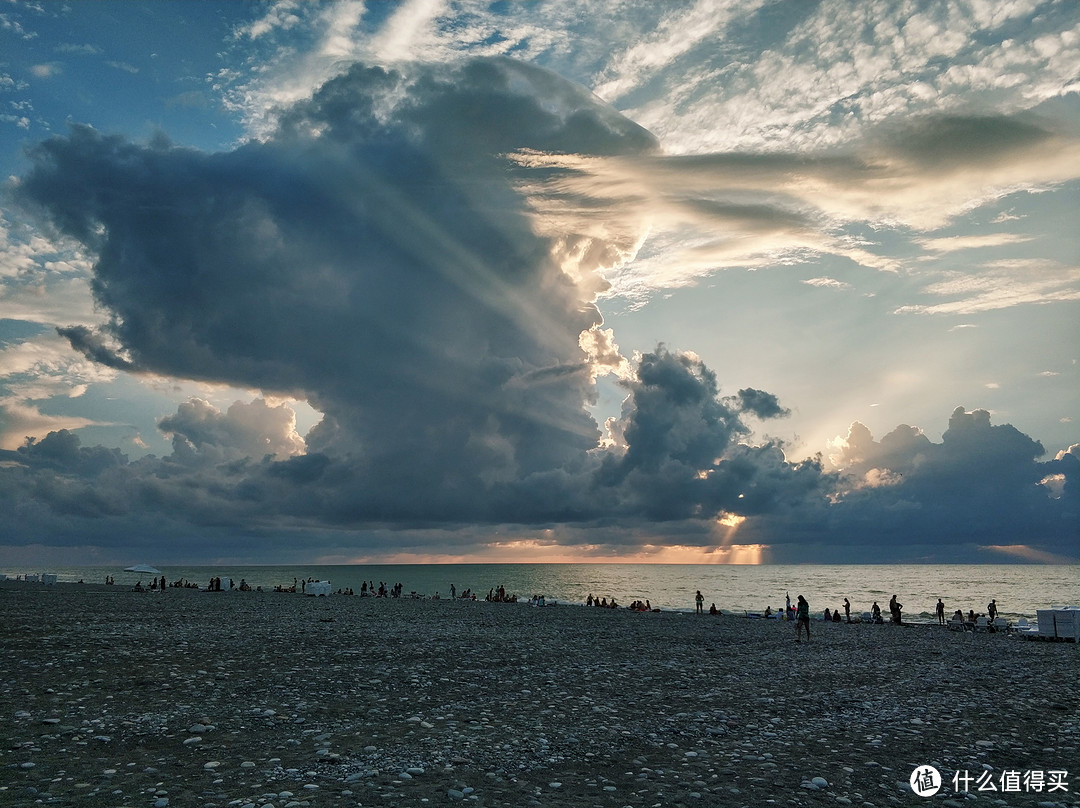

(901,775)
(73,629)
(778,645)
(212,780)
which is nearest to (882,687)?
(901,775)

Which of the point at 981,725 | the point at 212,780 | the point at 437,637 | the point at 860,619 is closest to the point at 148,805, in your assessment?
the point at 212,780

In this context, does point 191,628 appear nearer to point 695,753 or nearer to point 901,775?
point 695,753

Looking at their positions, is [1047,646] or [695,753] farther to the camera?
[1047,646]

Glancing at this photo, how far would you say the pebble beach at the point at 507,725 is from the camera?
435 inches

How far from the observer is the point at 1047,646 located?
127 feet

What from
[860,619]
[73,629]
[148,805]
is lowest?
[860,619]

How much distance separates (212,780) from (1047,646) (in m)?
46.4

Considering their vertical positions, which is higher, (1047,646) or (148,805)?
(148,805)

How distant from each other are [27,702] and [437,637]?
69.2ft

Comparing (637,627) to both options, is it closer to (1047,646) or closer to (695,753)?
(1047,646)

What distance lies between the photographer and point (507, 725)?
50.5ft

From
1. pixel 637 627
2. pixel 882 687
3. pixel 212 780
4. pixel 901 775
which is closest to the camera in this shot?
pixel 212 780

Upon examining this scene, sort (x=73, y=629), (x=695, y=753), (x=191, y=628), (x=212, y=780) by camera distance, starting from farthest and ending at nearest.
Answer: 1. (x=191, y=628)
2. (x=73, y=629)
3. (x=695, y=753)
4. (x=212, y=780)

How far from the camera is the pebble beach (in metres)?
11.0
